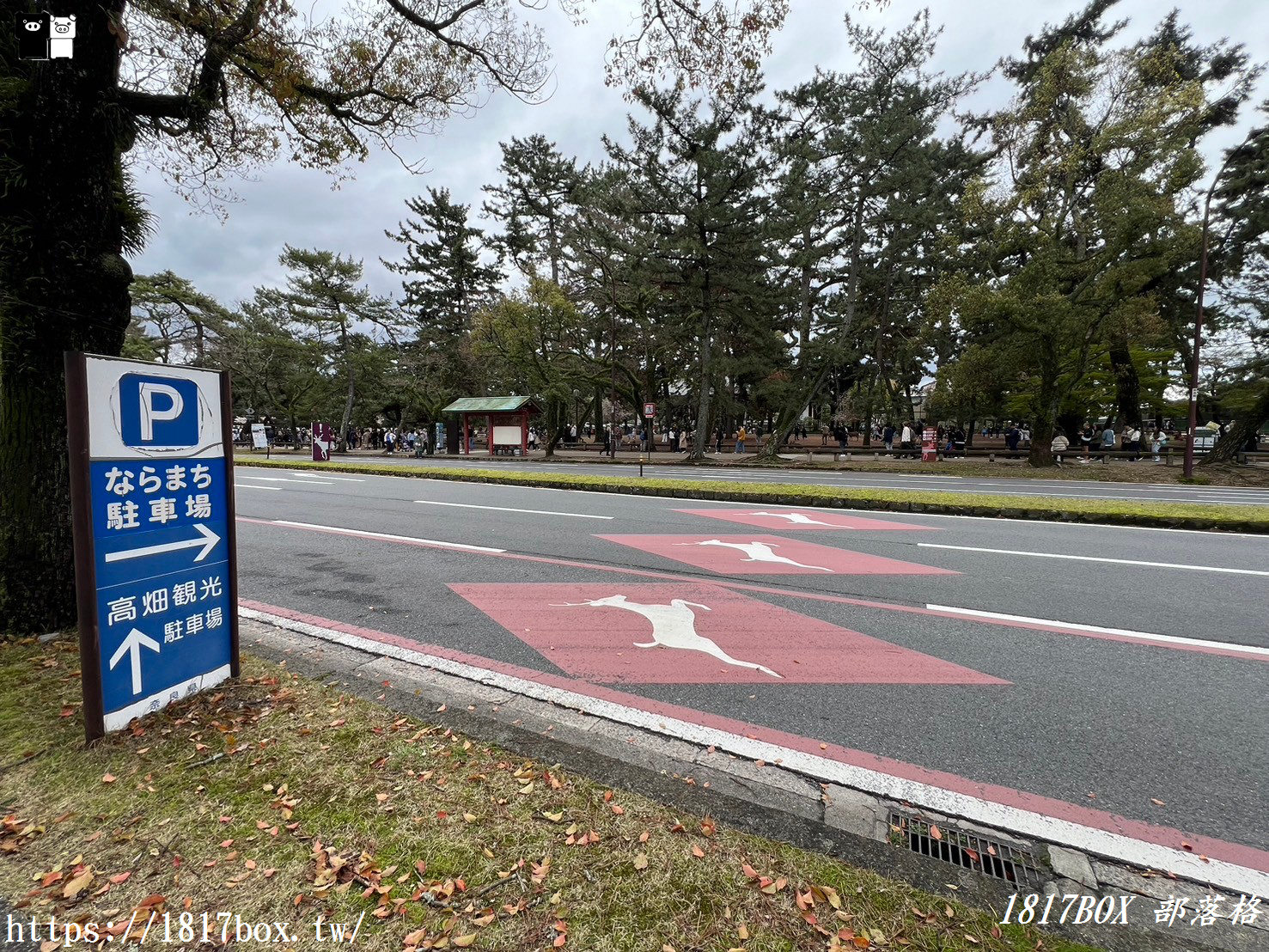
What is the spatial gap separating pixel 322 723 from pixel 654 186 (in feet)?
82.0

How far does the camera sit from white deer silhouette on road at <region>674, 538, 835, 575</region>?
6.34 m

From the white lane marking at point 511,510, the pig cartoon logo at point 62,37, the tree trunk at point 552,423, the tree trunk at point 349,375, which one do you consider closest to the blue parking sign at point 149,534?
the pig cartoon logo at point 62,37

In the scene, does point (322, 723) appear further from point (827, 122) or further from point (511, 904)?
point (827, 122)

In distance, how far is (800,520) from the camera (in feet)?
30.9

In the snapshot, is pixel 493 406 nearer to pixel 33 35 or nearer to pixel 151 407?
pixel 33 35

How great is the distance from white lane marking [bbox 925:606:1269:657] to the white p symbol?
5.63 meters

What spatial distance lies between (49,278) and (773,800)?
5222 millimetres

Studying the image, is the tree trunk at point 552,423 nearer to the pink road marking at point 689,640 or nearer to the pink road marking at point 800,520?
the pink road marking at point 800,520

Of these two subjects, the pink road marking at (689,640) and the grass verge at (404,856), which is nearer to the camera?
the grass verge at (404,856)

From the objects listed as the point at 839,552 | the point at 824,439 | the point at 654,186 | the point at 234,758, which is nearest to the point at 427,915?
the point at 234,758

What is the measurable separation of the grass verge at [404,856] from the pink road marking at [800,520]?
677 centimetres

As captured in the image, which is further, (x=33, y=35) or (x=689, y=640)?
(x=689, y=640)

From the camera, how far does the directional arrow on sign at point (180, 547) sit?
2645 mm

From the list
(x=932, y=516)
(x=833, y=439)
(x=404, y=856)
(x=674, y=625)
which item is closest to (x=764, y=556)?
(x=674, y=625)
